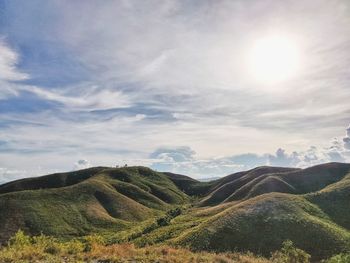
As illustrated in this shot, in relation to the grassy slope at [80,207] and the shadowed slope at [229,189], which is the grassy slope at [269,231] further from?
the shadowed slope at [229,189]

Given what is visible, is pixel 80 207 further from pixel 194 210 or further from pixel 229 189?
pixel 229 189

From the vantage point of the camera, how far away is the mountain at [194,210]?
159ft

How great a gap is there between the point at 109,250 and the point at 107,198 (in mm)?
107126

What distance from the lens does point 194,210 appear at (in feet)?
362

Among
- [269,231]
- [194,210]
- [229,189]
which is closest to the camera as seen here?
[269,231]

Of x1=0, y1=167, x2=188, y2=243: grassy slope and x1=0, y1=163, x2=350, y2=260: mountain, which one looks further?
x1=0, y1=167, x2=188, y2=243: grassy slope

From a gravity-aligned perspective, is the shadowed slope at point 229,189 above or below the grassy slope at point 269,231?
above

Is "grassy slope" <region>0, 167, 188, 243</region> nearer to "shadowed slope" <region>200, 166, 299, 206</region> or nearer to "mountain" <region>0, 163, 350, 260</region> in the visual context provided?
"mountain" <region>0, 163, 350, 260</region>

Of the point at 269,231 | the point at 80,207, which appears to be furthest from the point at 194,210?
the point at 269,231

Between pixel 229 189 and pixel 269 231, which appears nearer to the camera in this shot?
pixel 269 231

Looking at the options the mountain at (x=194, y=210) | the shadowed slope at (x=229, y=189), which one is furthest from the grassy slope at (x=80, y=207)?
the shadowed slope at (x=229, y=189)

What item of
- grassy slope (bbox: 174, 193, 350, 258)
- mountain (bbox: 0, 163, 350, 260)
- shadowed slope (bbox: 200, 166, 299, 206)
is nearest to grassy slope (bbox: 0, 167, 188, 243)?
mountain (bbox: 0, 163, 350, 260)

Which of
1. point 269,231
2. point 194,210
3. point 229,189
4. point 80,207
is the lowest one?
point 269,231

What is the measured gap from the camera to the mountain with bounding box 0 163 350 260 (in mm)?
48531
